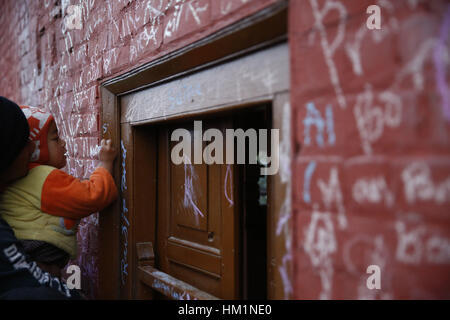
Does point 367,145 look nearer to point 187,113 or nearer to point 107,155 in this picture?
point 187,113

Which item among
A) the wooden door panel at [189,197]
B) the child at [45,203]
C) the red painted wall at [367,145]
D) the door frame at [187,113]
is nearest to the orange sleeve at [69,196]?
the child at [45,203]

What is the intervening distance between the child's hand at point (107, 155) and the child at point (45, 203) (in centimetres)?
16

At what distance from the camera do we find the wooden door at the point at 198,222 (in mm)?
1751

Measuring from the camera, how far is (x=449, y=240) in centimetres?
83

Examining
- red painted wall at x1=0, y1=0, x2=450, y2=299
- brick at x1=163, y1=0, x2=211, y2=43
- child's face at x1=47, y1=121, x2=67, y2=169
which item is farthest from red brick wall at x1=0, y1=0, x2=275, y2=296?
child's face at x1=47, y1=121, x2=67, y2=169

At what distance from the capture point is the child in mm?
1848

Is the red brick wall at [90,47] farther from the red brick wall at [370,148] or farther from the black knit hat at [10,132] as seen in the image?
the black knit hat at [10,132]

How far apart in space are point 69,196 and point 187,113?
2.38 ft

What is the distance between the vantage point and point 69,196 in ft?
6.06

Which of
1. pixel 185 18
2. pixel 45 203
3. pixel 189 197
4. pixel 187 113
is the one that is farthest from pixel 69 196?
pixel 185 18

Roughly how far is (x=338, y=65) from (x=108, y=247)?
1821 millimetres

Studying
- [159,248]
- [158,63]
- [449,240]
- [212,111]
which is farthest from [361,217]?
[159,248]

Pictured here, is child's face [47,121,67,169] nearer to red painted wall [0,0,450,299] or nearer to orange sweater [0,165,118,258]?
orange sweater [0,165,118,258]
